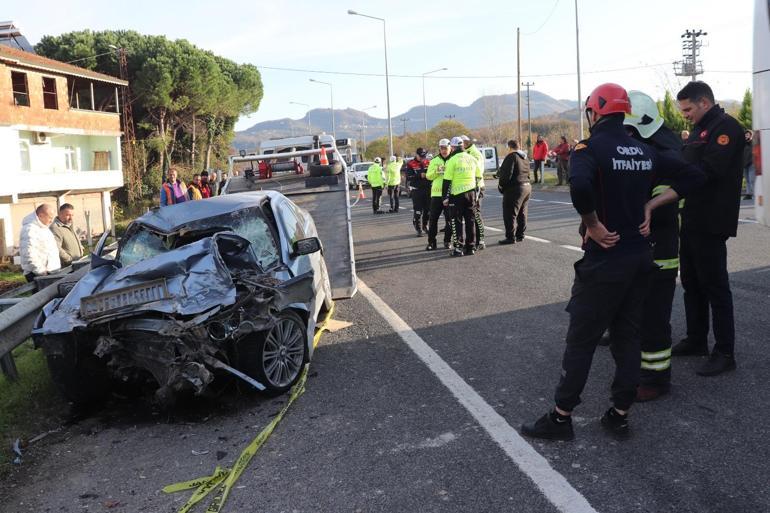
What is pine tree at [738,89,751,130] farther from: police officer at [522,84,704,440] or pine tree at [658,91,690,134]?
police officer at [522,84,704,440]

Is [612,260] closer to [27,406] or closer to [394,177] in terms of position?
[27,406]

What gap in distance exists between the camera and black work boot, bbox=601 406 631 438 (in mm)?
4016

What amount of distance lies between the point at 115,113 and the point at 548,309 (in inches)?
1841

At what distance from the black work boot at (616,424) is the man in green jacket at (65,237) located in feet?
25.9

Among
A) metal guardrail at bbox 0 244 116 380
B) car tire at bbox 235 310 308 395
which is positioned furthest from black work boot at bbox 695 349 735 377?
metal guardrail at bbox 0 244 116 380

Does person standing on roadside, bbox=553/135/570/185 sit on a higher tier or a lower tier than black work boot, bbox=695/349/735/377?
higher

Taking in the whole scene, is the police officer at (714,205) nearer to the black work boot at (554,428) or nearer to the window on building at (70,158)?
the black work boot at (554,428)

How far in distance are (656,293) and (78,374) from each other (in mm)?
3999

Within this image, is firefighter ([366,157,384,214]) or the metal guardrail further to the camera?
firefighter ([366,157,384,214])

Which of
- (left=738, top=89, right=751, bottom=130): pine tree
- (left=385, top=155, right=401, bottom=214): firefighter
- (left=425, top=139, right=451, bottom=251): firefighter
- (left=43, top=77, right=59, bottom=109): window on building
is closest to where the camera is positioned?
(left=425, top=139, right=451, bottom=251): firefighter

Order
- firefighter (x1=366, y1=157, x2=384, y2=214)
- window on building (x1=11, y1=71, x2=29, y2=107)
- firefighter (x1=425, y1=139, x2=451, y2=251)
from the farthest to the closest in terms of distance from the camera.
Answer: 1. window on building (x1=11, y1=71, x2=29, y2=107)
2. firefighter (x1=366, y1=157, x2=384, y2=214)
3. firefighter (x1=425, y1=139, x2=451, y2=251)

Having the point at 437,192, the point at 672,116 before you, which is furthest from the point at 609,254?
the point at 672,116

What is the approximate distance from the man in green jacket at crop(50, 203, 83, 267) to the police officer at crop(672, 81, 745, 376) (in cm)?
791

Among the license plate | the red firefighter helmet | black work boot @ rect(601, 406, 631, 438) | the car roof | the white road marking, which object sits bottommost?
the white road marking
